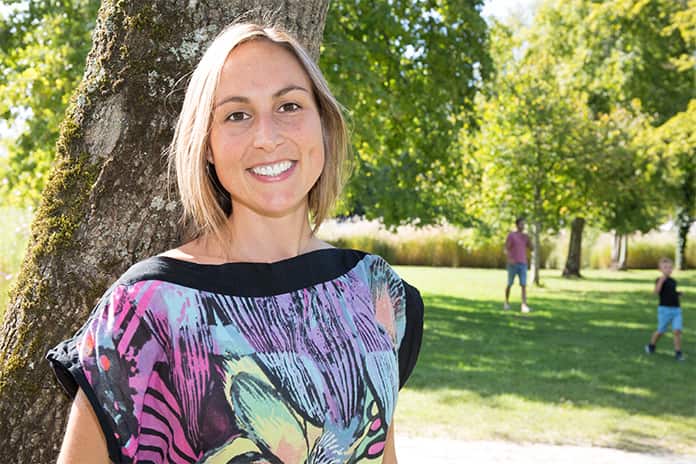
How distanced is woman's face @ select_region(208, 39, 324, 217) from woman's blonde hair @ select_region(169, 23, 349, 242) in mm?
19

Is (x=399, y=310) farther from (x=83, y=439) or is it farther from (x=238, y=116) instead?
(x=83, y=439)

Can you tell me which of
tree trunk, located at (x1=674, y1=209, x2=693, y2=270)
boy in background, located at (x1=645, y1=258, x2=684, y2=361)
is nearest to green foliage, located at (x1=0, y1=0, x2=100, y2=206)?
boy in background, located at (x1=645, y1=258, x2=684, y2=361)

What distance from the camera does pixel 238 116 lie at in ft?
6.08

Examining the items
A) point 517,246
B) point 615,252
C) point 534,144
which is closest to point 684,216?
point 615,252

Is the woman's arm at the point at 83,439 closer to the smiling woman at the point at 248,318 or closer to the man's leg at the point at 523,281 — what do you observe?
the smiling woman at the point at 248,318

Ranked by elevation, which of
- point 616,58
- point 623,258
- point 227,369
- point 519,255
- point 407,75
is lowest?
point 227,369

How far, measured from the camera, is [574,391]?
9344 mm

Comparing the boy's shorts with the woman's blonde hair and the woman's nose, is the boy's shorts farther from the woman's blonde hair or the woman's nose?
the woman's nose

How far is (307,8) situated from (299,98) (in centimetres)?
73

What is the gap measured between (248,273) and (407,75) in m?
12.3

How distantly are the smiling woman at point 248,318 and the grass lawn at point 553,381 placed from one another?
5697mm

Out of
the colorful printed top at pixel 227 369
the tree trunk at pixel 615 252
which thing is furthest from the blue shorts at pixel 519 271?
the tree trunk at pixel 615 252

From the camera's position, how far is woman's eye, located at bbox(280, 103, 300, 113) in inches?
74.9

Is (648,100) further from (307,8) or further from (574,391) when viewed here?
(307,8)
